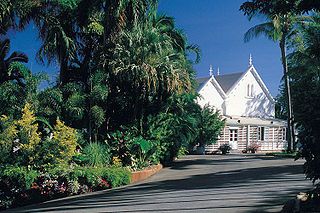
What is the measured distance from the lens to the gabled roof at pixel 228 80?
3187 cm

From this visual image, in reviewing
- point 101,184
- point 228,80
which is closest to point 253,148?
point 228,80

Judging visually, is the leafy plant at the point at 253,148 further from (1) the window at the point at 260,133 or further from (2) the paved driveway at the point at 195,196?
(2) the paved driveway at the point at 195,196

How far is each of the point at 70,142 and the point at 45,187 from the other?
58.0 inches

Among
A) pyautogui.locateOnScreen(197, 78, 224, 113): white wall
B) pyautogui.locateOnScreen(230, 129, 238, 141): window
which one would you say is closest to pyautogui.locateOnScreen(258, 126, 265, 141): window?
pyautogui.locateOnScreen(230, 129, 238, 141): window

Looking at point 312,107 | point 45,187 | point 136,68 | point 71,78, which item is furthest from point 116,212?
point 71,78

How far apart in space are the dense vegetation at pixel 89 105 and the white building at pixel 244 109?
1214 centimetres

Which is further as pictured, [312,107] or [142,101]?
[142,101]

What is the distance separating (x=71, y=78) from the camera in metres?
16.0

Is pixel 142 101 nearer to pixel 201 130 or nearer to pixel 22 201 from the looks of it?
pixel 22 201

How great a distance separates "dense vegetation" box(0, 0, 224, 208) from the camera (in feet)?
32.1

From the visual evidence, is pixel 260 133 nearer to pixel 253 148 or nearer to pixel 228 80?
pixel 253 148

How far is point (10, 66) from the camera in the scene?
14.9 metres

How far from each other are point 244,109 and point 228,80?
3.50 meters

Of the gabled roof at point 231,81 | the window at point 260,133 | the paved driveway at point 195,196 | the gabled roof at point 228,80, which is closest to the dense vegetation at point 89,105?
the paved driveway at point 195,196
